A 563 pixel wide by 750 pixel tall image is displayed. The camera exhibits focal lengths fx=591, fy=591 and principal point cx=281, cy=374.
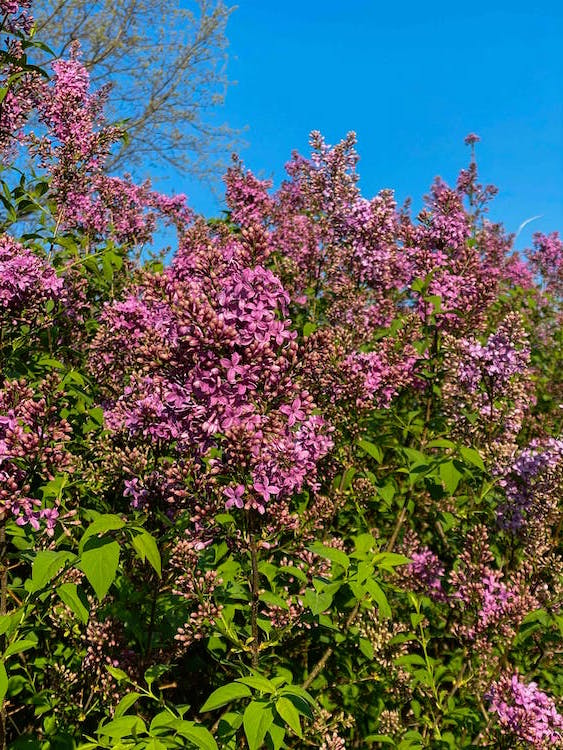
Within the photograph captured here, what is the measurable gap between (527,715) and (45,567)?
9.12ft

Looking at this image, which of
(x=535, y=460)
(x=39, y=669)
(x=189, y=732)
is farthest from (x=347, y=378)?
(x=39, y=669)

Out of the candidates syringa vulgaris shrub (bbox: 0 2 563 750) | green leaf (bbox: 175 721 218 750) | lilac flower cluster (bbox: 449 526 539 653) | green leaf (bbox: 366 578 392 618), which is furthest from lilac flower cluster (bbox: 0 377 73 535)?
lilac flower cluster (bbox: 449 526 539 653)

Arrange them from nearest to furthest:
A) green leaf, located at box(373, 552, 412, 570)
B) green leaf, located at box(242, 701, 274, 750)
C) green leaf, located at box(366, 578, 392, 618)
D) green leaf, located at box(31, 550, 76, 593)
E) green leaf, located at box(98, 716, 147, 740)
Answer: green leaf, located at box(242, 701, 274, 750) < green leaf, located at box(31, 550, 76, 593) < green leaf, located at box(98, 716, 147, 740) < green leaf, located at box(366, 578, 392, 618) < green leaf, located at box(373, 552, 412, 570)

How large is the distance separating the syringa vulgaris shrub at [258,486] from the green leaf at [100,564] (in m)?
0.01

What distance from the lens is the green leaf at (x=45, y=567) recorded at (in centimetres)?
200

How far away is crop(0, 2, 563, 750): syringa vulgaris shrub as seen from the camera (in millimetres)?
2447

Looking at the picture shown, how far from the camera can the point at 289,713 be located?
195 cm

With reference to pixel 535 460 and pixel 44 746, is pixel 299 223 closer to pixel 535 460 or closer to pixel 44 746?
pixel 535 460

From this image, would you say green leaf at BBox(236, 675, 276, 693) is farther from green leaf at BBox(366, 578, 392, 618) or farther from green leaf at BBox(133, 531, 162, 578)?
green leaf at BBox(366, 578, 392, 618)

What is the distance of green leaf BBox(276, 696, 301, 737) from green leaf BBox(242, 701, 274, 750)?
1.8 inches

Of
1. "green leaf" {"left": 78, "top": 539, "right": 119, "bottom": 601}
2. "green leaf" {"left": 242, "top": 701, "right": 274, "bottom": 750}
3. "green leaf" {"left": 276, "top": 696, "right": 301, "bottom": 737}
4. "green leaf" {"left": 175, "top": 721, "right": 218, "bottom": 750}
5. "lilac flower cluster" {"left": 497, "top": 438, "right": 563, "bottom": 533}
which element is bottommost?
"green leaf" {"left": 175, "top": 721, "right": 218, "bottom": 750}

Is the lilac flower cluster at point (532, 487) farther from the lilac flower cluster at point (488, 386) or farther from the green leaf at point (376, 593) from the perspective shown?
the green leaf at point (376, 593)

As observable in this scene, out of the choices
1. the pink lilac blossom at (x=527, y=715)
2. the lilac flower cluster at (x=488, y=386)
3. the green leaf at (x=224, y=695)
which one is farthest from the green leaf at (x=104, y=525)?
the lilac flower cluster at (x=488, y=386)

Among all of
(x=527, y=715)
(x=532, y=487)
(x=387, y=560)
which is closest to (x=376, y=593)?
(x=387, y=560)
